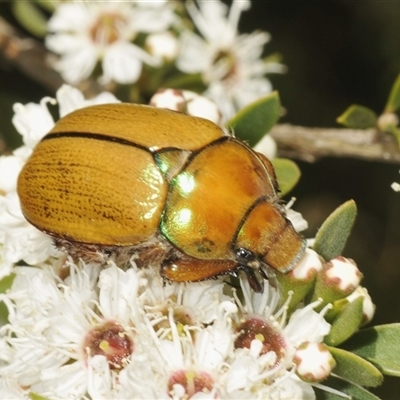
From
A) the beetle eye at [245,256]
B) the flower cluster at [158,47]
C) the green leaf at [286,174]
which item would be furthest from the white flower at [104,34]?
the beetle eye at [245,256]

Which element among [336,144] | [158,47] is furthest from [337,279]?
[158,47]

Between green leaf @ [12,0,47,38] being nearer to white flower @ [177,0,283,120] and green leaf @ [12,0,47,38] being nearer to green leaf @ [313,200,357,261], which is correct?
white flower @ [177,0,283,120]

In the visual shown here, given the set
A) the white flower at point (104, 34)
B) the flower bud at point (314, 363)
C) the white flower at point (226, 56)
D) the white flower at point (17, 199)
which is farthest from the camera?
the white flower at point (226, 56)

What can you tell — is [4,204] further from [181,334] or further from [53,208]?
[181,334]

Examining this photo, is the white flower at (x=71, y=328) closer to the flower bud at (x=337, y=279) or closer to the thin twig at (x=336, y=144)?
the flower bud at (x=337, y=279)

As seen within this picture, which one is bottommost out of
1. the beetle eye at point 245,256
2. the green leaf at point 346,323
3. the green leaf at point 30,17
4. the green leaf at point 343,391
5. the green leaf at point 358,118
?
the green leaf at point 343,391

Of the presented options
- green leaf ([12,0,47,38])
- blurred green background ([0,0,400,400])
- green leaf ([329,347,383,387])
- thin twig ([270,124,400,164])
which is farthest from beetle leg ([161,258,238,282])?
green leaf ([12,0,47,38])

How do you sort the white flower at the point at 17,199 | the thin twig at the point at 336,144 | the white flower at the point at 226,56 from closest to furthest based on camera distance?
1. the white flower at the point at 17,199
2. the thin twig at the point at 336,144
3. the white flower at the point at 226,56
